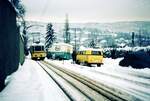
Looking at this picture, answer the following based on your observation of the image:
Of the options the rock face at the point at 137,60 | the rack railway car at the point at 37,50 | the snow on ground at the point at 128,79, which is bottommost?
the snow on ground at the point at 128,79

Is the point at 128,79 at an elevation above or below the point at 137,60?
below

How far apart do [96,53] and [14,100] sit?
2614 cm

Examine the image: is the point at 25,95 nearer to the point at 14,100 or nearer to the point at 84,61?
the point at 14,100

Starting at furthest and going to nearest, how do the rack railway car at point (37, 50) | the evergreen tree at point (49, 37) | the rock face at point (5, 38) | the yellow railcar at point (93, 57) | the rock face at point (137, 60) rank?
the evergreen tree at point (49, 37)
the rack railway car at point (37, 50)
the yellow railcar at point (93, 57)
the rock face at point (137, 60)
the rock face at point (5, 38)

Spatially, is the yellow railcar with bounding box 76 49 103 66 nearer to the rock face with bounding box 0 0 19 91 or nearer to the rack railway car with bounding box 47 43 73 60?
the rock face with bounding box 0 0 19 91

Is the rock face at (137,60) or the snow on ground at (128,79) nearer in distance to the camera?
the snow on ground at (128,79)

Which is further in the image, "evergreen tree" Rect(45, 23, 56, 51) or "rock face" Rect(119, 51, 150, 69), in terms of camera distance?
"evergreen tree" Rect(45, 23, 56, 51)

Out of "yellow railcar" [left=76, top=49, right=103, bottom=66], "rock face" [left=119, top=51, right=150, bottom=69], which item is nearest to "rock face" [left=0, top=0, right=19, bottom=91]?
"rock face" [left=119, top=51, right=150, bottom=69]


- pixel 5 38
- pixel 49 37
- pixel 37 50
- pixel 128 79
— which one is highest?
pixel 49 37

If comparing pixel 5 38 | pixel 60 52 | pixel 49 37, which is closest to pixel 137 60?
pixel 5 38

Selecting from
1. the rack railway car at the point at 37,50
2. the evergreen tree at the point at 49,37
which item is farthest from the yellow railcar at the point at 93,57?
the evergreen tree at the point at 49,37

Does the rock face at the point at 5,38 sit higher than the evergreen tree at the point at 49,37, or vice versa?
the evergreen tree at the point at 49,37

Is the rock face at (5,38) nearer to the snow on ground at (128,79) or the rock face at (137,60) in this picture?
the snow on ground at (128,79)

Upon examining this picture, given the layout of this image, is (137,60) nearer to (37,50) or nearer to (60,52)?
(37,50)
